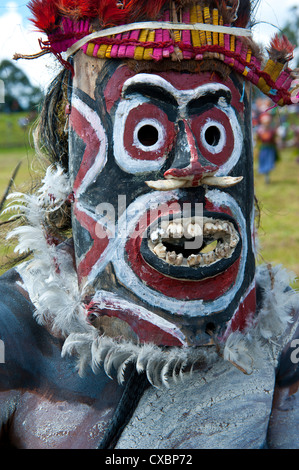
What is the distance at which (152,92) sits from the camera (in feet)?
5.79

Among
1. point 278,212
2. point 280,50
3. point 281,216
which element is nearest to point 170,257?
point 280,50

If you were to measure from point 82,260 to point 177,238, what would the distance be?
368 millimetres

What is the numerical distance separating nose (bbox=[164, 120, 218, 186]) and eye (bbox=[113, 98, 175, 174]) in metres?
0.04

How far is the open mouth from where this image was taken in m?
1.73

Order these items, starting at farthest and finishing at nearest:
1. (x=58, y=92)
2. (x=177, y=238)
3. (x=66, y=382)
A: (x=58, y=92), (x=66, y=382), (x=177, y=238)

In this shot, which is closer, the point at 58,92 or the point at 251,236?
the point at 251,236

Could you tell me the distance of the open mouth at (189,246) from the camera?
173 cm

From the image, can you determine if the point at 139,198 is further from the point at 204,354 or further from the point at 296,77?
the point at 296,77

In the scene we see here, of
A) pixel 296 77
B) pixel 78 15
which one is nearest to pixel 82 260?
pixel 78 15

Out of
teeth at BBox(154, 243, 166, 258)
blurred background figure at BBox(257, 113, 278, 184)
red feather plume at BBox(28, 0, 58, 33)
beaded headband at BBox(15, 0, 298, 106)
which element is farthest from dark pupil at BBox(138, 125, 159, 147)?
blurred background figure at BBox(257, 113, 278, 184)

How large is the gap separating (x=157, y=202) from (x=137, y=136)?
0.23 m

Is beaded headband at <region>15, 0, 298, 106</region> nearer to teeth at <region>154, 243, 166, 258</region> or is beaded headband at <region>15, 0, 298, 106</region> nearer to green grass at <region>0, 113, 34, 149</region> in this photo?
teeth at <region>154, 243, 166, 258</region>

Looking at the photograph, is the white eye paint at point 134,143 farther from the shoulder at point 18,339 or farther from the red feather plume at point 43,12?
the shoulder at point 18,339

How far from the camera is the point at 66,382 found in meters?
1.89
